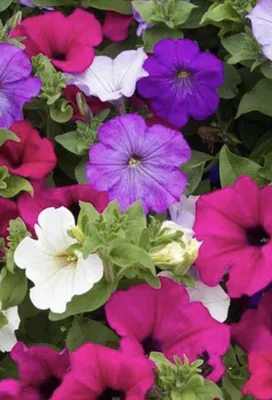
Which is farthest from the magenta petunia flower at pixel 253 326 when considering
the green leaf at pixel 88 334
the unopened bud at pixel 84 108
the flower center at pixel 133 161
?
the unopened bud at pixel 84 108

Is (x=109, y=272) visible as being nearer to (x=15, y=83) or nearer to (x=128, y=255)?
(x=128, y=255)

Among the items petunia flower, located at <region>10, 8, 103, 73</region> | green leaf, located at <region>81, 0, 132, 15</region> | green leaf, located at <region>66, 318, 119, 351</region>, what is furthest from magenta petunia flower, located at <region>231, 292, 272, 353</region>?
green leaf, located at <region>81, 0, 132, 15</region>

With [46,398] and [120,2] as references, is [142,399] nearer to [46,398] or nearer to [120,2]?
[46,398]

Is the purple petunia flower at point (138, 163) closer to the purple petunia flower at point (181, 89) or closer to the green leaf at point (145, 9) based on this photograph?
the purple petunia flower at point (181, 89)

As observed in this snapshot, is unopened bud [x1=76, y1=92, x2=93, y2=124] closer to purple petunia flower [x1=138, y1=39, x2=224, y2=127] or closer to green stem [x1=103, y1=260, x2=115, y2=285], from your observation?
purple petunia flower [x1=138, y1=39, x2=224, y2=127]

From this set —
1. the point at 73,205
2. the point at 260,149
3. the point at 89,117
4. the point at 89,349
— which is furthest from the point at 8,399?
the point at 260,149

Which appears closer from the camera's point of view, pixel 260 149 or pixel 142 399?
pixel 142 399
